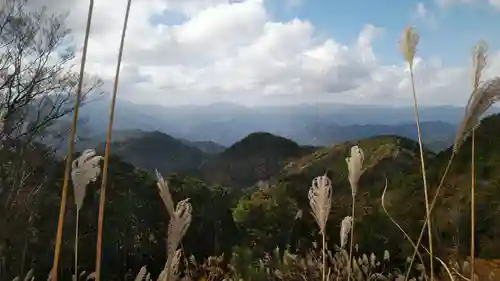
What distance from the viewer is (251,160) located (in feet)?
113

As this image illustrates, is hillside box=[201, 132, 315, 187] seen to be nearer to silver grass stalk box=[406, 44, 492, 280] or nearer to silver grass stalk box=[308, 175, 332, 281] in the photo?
silver grass stalk box=[308, 175, 332, 281]

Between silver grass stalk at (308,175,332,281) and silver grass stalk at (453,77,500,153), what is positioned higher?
silver grass stalk at (453,77,500,153)

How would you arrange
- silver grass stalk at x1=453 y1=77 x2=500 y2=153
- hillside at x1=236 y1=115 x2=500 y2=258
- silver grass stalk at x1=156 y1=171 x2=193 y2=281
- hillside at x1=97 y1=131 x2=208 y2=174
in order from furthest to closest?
1. hillside at x1=97 y1=131 x2=208 y2=174
2. hillside at x1=236 y1=115 x2=500 y2=258
3. silver grass stalk at x1=453 y1=77 x2=500 y2=153
4. silver grass stalk at x1=156 y1=171 x2=193 y2=281

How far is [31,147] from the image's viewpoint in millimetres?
8320

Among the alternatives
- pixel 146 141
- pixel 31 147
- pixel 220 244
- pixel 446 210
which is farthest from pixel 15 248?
pixel 146 141

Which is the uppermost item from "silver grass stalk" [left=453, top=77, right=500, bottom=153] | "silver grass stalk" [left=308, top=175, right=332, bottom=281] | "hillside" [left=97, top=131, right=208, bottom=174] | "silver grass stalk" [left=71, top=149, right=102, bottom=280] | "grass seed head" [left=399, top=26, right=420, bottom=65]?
"grass seed head" [left=399, top=26, right=420, bottom=65]

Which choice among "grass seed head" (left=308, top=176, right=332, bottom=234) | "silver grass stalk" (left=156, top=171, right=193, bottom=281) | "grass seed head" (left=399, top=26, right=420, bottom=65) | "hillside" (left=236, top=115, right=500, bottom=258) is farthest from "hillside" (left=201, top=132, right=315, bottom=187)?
"silver grass stalk" (left=156, top=171, right=193, bottom=281)

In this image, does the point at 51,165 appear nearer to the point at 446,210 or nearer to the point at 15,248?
the point at 15,248

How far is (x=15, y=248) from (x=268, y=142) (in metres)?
32.7

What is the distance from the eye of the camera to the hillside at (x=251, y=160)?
1115 inches

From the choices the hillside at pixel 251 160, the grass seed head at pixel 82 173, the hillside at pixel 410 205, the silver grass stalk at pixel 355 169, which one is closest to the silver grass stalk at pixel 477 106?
the silver grass stalk at pixel 355 169

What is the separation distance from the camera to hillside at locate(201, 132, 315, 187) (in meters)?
28.3

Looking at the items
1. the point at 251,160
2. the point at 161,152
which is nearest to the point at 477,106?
the point at 251,160

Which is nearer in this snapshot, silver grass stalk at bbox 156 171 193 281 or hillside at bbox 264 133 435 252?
silver grass stalk at bbox 156 171 193 281
